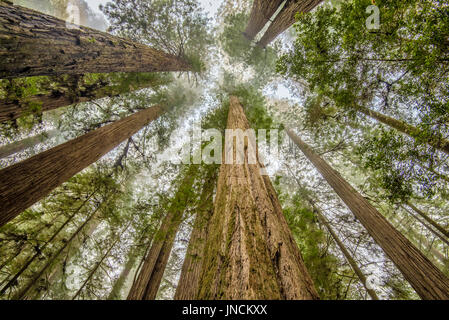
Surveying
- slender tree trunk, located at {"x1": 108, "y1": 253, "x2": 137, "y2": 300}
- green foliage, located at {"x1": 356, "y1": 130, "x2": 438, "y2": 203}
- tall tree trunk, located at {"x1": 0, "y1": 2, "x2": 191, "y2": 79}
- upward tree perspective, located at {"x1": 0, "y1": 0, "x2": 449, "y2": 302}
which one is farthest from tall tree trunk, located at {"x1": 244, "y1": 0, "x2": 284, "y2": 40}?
slender tree trunk, located at {"x1": 108, "y1": 253, "x2": 137, "y2": 300}

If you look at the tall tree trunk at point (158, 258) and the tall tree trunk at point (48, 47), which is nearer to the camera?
the tall tree trunk at point (48, 47)

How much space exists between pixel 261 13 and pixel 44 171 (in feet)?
27.8

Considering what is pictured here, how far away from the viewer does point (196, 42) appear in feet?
25.4

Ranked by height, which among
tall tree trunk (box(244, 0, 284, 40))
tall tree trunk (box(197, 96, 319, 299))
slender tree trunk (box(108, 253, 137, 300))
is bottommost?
slender tree trunk (box(108, 253, 137, 300))

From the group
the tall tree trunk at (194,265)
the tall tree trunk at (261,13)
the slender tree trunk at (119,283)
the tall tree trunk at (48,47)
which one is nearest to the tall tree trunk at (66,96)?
the tall tree trunk at (48,47)

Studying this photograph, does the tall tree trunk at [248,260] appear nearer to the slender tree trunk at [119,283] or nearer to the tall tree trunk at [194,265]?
the tall tree trunk at [194,265]

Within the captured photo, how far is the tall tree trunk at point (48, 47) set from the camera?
2.10 metres

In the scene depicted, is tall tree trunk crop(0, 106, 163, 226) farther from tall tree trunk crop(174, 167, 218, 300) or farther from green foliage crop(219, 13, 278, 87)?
green foliage crop(219, 13, 278, 87)

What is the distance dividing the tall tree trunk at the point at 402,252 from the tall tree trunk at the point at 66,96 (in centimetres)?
788

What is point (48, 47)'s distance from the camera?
95.1 inches

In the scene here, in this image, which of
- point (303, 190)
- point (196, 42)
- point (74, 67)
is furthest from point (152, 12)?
point (303, 190)

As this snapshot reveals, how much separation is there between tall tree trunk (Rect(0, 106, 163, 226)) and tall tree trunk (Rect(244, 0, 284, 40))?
6.74 m

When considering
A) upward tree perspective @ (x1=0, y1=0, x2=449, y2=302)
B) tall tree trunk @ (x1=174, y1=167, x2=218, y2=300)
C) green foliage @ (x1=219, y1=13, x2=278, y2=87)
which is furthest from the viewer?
green foliage @ (x1=219, y1=13, x2=278, y2=87)

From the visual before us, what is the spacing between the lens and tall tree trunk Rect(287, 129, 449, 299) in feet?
9.66
